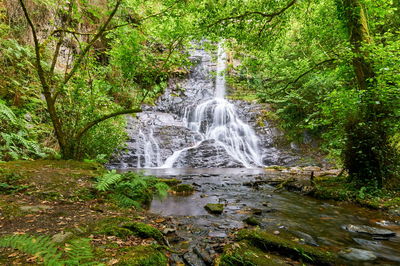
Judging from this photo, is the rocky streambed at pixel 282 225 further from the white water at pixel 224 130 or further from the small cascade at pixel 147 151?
the white water at pixel 224 130

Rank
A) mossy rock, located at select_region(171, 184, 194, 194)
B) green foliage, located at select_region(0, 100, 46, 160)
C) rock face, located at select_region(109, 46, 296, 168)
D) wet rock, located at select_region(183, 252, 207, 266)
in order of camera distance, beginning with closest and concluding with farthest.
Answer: wet rock, located at select_region(183, 252, 207, 266) < green foliage, located at select_region(0, 100, 46, 160) < mossy rock, located at select_region(171, 184, 194, 194) < rock face, located at select_region(109, 46, 296, 168)

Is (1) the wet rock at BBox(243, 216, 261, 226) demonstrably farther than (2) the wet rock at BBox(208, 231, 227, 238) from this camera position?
Yes

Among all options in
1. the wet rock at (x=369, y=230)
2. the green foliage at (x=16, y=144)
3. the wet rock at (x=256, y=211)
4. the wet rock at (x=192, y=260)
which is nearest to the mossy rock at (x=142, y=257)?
the wet rock at (x=192, y=260)

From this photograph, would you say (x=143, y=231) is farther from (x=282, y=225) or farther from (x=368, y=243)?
(x=368, y=243)

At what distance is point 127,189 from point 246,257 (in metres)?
2.95

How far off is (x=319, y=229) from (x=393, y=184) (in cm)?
298

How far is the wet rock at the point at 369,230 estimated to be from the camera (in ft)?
11.6

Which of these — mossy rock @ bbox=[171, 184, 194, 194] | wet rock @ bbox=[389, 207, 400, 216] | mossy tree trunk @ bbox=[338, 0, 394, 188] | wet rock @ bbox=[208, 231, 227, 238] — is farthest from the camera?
mossy rock @ bbox=[171, 184, 194, 194]

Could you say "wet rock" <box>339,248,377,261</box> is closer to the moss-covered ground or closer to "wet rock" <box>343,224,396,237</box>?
"wet rock" <box>343,224,396,237</box>

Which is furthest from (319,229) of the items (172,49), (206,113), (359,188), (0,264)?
(206,113)

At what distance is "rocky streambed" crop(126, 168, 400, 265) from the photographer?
2.86m

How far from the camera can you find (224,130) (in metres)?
17.7

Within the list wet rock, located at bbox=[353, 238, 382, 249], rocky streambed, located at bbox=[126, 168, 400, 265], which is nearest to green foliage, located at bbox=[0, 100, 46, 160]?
rocky streambed, located at bbox=[126, 168, 400, 265]

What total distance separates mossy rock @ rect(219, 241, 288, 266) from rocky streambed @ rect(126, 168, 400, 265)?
6.2 inches
